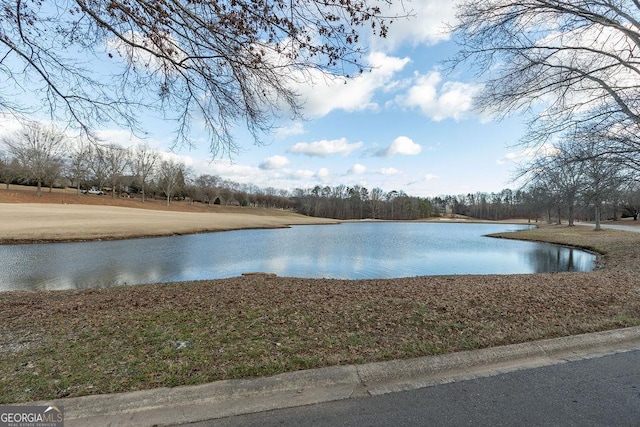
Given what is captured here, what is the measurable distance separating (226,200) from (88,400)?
94.0m

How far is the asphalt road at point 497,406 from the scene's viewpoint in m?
2.42

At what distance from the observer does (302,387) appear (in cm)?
285

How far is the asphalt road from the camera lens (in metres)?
2.42

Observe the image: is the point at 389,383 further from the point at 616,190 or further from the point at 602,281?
the point at 616,190

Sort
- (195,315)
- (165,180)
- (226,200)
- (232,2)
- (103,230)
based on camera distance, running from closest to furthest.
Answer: (232,2) < (195,315) < (103,230) < (165,180) < (226,200)

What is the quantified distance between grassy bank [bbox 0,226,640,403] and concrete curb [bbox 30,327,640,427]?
0.14m

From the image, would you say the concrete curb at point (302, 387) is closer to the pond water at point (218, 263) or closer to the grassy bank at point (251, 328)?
the grassy bank at point (251, 328)

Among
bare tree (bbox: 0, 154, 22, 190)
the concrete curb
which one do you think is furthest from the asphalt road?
bare tree (bbox: 0, 154, 22, 190)

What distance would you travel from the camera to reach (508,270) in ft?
44.0

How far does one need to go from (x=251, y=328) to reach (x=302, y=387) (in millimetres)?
1452

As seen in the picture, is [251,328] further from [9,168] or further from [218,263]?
[9,168]

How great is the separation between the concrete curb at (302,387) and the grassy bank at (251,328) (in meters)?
0.14

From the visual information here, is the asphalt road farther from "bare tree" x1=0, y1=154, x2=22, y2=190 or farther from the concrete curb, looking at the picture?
"bare tree" x1=0, y1=154, x2=22, y2=190

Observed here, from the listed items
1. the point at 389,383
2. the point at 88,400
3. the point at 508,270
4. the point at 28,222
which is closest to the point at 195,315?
the point at 88,400
